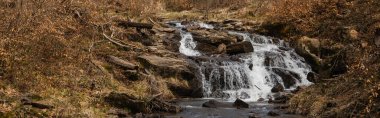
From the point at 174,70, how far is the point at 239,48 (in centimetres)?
695

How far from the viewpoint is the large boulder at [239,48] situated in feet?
93.5

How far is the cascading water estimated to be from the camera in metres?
23.9

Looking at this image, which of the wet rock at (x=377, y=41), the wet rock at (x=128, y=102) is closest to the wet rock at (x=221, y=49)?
the wet rock at (x=128, y=102)

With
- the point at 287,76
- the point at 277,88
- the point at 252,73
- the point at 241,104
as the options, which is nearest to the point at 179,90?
the point at 241,104

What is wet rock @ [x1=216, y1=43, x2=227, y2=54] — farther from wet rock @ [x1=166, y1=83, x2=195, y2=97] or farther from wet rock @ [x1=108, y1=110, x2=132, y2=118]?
wet rock @ [x1=108, y1=110, x2=132, y2=118]

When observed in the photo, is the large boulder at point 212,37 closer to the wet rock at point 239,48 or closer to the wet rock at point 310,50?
the wet rock at point 239,48

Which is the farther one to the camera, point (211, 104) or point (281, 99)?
point (281, 99)

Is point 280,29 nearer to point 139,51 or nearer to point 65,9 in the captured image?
point 139,51

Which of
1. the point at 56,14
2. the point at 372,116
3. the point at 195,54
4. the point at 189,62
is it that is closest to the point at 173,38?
the point at 195,54

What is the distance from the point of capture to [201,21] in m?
40.8

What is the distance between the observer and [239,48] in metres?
28.5

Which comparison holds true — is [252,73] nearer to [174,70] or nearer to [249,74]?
[249,74]

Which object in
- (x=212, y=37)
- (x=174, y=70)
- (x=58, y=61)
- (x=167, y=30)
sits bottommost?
(x=174, y=70)

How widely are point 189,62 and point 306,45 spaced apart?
8.66m
